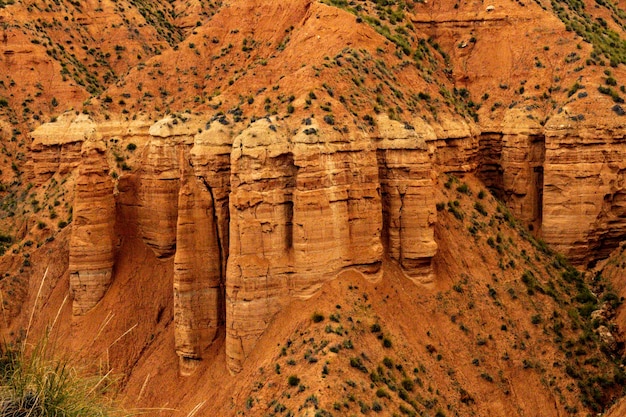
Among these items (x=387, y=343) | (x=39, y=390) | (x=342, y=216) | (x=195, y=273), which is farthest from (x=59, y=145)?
(x=39, y=390)

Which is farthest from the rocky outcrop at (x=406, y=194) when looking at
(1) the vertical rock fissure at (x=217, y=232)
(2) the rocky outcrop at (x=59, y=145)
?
(2) the rocky outcrop at (x=59, y=145)

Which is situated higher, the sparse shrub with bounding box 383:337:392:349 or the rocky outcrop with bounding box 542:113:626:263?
the rocky outcrop with bounding box 542:113:626:263

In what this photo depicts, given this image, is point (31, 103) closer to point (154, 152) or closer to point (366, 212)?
point (154, 152)

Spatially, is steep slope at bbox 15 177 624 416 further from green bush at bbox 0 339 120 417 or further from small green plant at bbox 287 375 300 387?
green bush at bbox 0 339 120 417

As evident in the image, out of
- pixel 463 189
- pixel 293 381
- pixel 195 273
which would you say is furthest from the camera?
pixel 463 189

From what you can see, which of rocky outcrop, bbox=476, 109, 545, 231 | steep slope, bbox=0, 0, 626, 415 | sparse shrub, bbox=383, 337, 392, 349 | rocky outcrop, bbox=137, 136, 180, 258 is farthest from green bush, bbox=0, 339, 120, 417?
rocky outcrop, bbox=476, 109, 545, 231

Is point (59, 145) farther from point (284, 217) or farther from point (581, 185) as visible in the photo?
point (581, 185)
